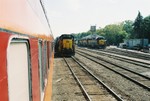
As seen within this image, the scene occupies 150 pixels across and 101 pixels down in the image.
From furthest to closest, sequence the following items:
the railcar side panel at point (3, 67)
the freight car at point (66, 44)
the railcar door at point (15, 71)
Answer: the freight car at point (66, 44) → the railcar door at point (15, 71) → the railcar side panel at point (3, 67)

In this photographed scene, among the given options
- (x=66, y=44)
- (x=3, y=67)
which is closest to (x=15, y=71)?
(x=3, y=67)

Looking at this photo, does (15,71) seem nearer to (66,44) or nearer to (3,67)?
(3,67)

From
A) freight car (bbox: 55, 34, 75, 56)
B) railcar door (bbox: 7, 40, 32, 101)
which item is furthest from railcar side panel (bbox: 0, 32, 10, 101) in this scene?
freight car (bbox: 55, 34, 75, 56)

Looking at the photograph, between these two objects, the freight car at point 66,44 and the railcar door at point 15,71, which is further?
the freight car at point 66,44

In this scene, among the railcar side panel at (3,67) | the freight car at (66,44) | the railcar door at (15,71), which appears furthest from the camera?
the freight car at (66,44)

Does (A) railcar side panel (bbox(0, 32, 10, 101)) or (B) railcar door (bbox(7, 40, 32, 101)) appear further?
(B) railcar door (bbox(7, 40, 32, 101))

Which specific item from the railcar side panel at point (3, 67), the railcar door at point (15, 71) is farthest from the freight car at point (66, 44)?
the railcar side panel at point (3, 67)

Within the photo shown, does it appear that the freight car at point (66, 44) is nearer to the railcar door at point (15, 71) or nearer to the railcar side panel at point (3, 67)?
the railcar door at point (15, 71)

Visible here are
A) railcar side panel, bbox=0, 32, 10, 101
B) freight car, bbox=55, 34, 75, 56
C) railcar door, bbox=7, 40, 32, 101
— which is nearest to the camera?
railcar side panel, bbox=0, 32, 10, 101

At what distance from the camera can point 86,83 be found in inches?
558

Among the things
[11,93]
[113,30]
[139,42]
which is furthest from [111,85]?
[113,30]

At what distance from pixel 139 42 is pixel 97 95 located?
176ft

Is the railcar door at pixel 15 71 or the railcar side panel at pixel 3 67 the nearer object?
the railcar side panel at pixel 3 67

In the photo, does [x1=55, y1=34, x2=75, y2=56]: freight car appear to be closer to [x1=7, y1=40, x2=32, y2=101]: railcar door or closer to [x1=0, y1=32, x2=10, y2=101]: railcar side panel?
[x1=7, y1=40, x2=32, y2=101]: railcar door
